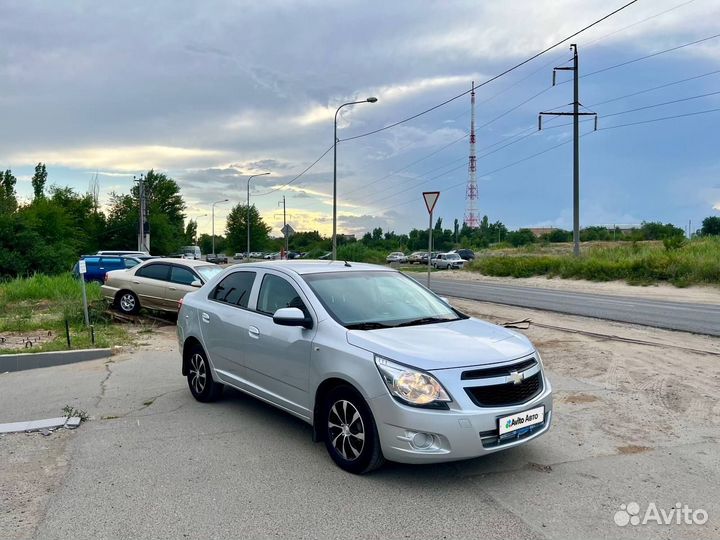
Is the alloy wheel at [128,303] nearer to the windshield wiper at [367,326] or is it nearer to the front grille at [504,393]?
the windshield wiper at [367,326]

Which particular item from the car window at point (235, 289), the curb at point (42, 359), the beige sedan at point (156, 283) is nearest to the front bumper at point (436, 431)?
the car window at point (235, 289)

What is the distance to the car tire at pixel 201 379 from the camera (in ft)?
20.6

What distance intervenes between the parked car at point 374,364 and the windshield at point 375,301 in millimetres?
14

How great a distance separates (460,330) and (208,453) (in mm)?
2304

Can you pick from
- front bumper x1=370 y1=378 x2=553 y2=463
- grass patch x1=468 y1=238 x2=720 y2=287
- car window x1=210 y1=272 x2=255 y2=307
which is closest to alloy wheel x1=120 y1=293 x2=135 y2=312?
car window x1=210 y1=272 x2=255 y2=307

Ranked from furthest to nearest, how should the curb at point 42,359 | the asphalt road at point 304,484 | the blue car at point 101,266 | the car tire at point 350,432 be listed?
the blue car at point 101,266
the curb at point 42,359
the car tire at point 350,432
the asphalt road at point 304,484

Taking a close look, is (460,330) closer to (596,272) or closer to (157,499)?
(157,499)

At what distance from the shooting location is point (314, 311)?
487 centimetres

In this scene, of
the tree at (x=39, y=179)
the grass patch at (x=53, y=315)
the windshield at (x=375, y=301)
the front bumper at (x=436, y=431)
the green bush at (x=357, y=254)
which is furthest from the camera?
the tree at (x=39, y=179)

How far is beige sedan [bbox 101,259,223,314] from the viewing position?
530 inches

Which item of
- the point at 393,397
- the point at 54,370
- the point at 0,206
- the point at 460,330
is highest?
the point at 0,206

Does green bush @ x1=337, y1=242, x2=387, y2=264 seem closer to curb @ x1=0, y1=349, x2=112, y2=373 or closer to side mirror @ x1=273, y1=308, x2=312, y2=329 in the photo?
curb @ x1=0, y1=349, x2=112, y2=373

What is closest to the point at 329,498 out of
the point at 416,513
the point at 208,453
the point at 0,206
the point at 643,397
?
the point at 416,513

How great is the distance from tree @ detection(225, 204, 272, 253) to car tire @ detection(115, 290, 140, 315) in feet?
216
